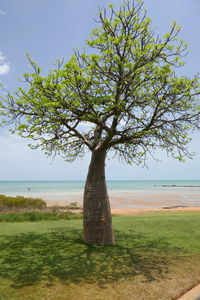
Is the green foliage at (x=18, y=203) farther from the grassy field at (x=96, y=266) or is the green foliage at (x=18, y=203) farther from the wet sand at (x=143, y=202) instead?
the grassy field at (x=96, y=266)

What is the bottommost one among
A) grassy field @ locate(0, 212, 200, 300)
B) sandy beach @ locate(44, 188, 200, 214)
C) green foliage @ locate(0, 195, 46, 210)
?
sandy beach @ locate(44, 188, 200, 214)

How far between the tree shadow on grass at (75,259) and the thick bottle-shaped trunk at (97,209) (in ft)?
1.25

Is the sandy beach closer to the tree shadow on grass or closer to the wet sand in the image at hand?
the wet sand

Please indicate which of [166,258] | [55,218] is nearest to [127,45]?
[166,258]

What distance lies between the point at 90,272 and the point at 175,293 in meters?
1.99

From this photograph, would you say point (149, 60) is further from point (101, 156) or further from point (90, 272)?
point (90, 272)

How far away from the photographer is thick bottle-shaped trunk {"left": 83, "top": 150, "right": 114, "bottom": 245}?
9.18 m

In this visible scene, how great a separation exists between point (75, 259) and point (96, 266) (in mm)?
736

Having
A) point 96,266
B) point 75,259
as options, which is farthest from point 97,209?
point 96,266

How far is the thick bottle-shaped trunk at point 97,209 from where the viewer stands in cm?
918

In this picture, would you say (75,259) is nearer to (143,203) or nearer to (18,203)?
(18,203)

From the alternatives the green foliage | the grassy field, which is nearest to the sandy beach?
the green foliage

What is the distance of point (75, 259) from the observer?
7609 mm

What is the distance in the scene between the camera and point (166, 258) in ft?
26.6
